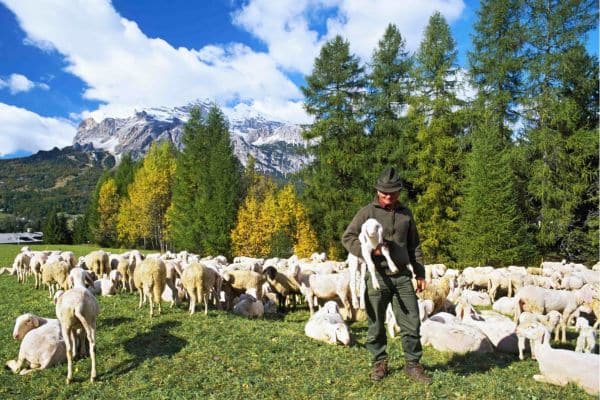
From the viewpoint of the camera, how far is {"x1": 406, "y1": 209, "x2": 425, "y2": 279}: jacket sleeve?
20.1ft

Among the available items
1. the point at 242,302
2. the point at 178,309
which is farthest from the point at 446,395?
the point at 178,309

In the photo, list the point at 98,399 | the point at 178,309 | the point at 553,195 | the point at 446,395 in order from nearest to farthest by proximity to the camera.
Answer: the point at 446,395, the point at 98,399, the point at 178,309, the point at 553,195

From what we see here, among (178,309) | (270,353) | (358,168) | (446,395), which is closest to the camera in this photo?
(446,395)

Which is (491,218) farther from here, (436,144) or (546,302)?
(546,302)

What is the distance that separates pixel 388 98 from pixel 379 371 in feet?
86.5

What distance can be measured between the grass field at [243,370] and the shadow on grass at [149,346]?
0.07 feet

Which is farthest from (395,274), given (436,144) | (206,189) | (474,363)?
(206,189)

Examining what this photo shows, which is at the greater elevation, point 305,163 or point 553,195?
point 305,163

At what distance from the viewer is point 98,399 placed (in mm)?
6078

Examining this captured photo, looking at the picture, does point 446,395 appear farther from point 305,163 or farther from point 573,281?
point 305,163

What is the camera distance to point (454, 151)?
2752cm

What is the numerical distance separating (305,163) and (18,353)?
87.1ft

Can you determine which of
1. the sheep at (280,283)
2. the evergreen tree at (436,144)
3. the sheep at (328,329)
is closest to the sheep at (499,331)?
the sheep at (328,329)

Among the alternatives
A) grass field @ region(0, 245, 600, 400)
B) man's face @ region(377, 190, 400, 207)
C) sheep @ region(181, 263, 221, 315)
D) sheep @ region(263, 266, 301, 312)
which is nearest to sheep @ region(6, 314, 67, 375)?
grass field @ region(0, 245, 600, 400)
